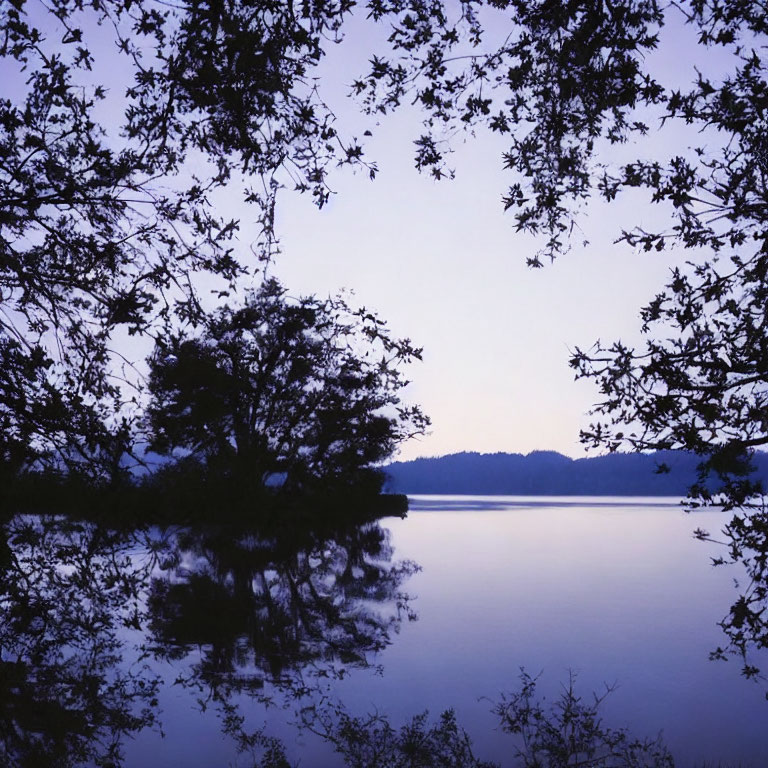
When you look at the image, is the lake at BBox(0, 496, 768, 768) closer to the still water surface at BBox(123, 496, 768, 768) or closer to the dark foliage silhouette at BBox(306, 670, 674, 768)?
the still water surface at BBox(123, 496, 768, 768)

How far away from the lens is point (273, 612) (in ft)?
39.8

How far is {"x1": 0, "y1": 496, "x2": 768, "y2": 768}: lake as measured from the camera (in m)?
6.70

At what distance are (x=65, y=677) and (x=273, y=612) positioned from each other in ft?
15.7

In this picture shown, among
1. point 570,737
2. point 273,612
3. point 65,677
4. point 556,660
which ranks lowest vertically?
point 556,660

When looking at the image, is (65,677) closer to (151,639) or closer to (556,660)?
(151,639)

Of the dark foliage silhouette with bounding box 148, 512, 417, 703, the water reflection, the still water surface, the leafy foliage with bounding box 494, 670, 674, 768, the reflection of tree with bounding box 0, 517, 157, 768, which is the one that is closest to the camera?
the reflection of tree with bounding box 0, 517, 157, 768

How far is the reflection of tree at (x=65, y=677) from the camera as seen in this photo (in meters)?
5.77

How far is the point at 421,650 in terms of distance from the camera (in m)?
10.5

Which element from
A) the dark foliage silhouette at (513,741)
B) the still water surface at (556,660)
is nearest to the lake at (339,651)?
the still water surface at (556,660)

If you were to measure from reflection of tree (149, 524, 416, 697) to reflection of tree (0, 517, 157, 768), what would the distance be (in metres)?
0.81

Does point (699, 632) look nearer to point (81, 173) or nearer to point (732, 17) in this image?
point (732, 17)

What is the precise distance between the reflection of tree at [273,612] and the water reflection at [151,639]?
35 millimetres

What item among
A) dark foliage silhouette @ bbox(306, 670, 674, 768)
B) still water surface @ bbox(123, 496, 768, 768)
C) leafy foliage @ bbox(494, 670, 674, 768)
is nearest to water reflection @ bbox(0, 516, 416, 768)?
still water surface @ bbox(123, 496, 768, 768)

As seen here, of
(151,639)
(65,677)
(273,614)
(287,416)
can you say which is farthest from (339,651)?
(287,416)
